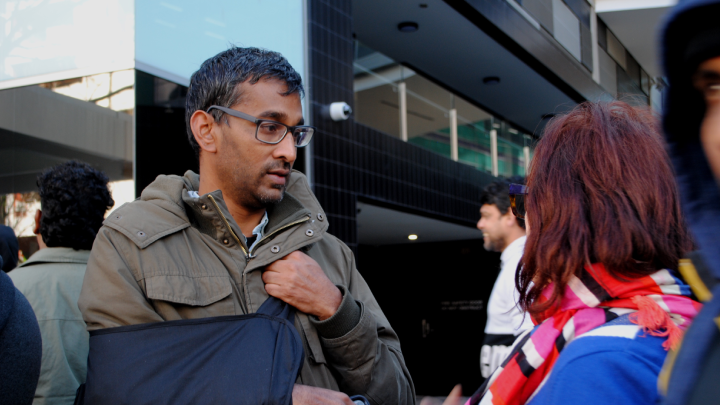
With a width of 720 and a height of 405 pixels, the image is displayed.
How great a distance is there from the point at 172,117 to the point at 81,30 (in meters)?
0.94

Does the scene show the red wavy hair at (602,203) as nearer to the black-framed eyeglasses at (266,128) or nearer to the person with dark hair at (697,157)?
the person with dark hair at (697,157)

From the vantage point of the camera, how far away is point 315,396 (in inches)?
65.7

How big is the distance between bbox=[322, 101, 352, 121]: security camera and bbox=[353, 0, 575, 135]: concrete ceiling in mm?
3156

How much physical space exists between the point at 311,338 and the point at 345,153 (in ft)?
19.4

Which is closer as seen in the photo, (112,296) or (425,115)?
(112,296)

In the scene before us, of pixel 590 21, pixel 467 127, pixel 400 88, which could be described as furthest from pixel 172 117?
pixel 590 21

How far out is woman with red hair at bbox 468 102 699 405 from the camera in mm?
1047

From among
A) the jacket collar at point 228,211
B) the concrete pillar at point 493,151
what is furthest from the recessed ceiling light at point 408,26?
the jacket collar at point 228,211

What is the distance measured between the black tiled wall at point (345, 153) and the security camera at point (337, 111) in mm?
77

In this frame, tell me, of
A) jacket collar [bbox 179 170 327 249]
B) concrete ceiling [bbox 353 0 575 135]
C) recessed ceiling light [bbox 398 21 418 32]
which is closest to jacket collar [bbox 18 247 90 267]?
jacket collar [bbox 179 170 327 249]

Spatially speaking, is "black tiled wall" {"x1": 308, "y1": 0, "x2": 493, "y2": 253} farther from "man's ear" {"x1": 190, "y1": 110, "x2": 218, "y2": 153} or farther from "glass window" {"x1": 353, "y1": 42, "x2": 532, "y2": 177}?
"man's ear" {"x1": 190, "y1": 110, "x2": 218, "y2": 153}

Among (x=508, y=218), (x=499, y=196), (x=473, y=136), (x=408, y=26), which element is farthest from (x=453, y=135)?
(x=508, y=218)

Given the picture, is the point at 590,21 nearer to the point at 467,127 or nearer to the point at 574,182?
the point at 467,127

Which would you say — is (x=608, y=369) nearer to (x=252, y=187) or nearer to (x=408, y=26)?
(x=252, y=187)
